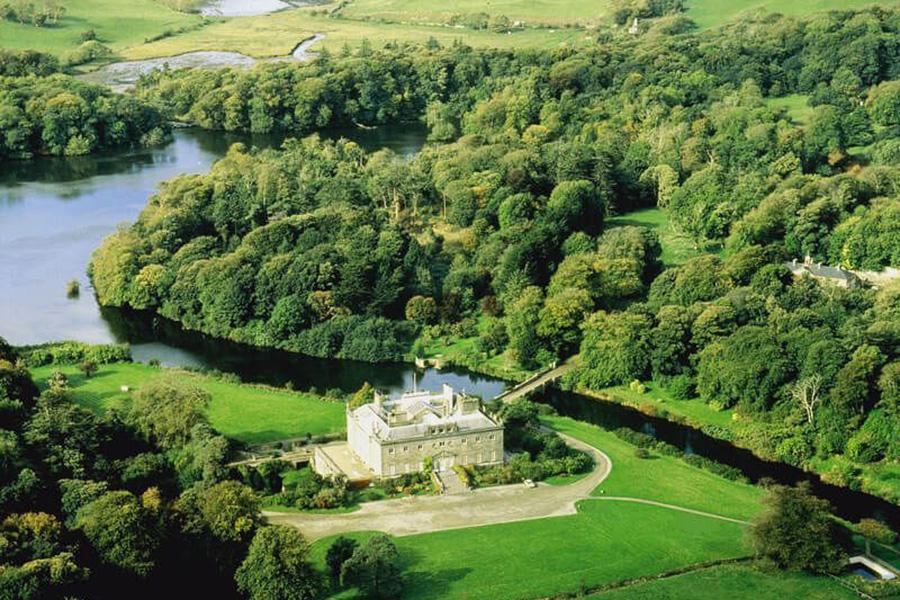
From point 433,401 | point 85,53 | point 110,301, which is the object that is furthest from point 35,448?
point 85,53

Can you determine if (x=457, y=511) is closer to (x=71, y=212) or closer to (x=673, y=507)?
(x=673, y=507)

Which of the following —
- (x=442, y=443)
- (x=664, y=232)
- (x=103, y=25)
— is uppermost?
(x=103, y=25)

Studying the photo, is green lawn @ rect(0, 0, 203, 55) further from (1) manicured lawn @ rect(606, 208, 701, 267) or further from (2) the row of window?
(2) the row of window

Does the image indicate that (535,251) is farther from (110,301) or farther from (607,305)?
(110,301)

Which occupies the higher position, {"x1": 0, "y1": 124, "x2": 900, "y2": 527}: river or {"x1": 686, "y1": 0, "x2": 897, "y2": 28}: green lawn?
{"x1": 686, "y1": 0, "x2": 897, "y2": 28}: green lawn

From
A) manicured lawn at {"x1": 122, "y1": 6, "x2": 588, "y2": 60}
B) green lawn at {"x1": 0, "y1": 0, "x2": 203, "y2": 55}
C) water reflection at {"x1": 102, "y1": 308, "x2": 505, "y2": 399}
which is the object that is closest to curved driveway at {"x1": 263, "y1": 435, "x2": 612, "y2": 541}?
water reflection at {"x1": 102, "y1": 308, "x2": 505, "y2": 399}

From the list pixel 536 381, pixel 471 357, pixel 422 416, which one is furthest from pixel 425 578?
pixel 471 357

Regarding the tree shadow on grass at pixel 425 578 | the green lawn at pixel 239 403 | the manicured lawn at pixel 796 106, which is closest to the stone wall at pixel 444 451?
the green lawn at pixel 239 403

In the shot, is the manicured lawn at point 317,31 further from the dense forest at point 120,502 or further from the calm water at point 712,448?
the dense forest at point 120,502
